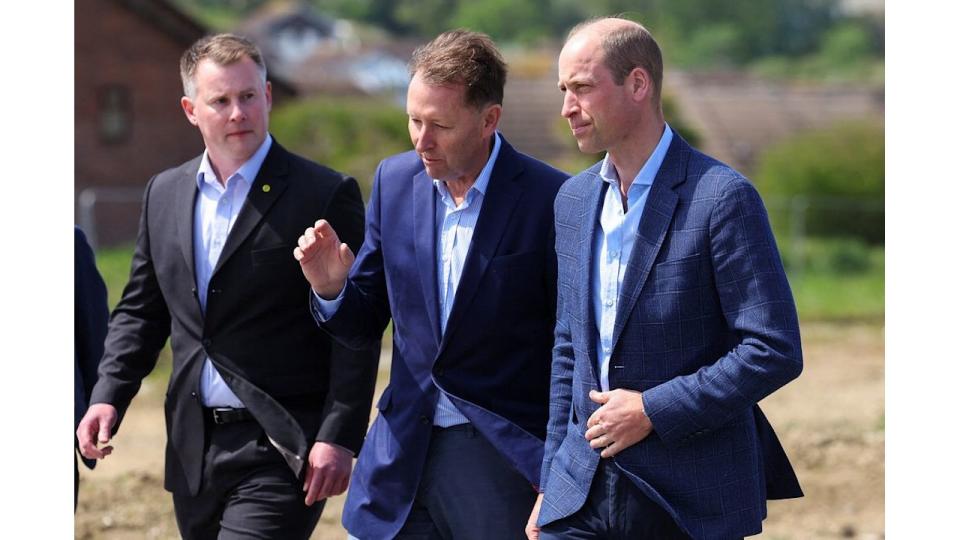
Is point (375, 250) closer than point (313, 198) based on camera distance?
Yes

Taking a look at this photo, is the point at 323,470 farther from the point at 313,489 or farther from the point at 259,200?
the point at 259,200

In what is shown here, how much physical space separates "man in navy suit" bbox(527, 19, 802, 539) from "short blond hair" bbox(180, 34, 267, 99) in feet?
4.17

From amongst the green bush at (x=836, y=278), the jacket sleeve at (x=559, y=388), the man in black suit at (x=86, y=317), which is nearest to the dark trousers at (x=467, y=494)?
the jacket sleeve at (x=559, y=388)

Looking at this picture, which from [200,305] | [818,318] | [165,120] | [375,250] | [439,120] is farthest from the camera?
[165,120]

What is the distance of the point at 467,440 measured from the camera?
13.5 ft

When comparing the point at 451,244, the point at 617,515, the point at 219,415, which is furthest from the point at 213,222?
the point at 617,515

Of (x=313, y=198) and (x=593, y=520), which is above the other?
(x=313, y=198)

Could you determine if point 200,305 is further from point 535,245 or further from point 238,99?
point 535,245

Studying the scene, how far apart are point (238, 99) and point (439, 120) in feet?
2.74

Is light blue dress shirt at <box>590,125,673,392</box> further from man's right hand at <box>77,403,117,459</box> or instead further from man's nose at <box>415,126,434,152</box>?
man's right hand at <box>77,403,117,459</box>

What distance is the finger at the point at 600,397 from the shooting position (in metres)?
3.61

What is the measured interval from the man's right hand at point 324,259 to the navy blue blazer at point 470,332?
7 centimetres

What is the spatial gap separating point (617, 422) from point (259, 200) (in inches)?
63.8

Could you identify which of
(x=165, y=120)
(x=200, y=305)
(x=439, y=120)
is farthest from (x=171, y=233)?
(x=165, y=120)
